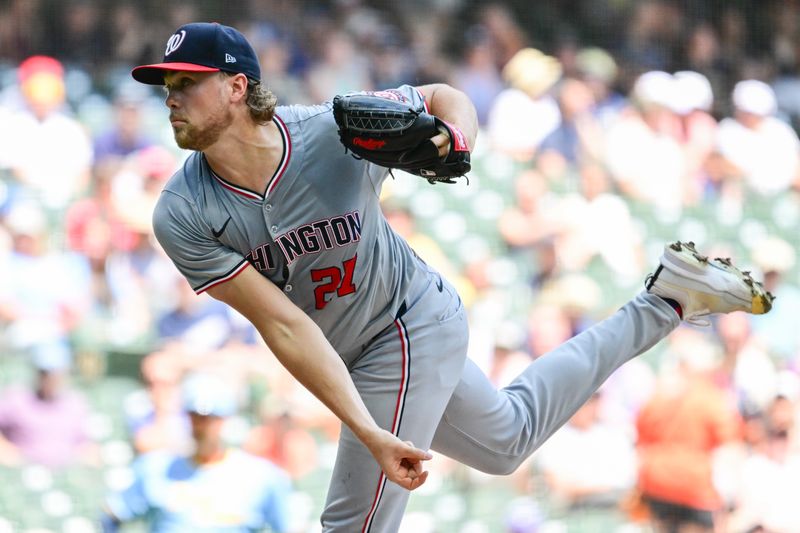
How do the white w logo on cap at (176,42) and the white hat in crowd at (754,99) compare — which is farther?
the white hat in crowd at (754,99)

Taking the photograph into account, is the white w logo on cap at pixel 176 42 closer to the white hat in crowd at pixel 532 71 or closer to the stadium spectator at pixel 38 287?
the stadium spectator at pixel 38 287

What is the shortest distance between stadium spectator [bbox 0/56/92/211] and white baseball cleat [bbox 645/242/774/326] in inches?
147

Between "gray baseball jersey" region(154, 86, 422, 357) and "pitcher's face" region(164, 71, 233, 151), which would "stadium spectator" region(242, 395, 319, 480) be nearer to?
"gray baseball jersey" region(154, 86, 422, 357)

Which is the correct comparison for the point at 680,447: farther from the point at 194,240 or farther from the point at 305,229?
the point at 194,240

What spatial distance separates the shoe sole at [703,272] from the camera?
3.54 meters

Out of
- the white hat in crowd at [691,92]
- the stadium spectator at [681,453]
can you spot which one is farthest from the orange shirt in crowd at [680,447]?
the white hat in crowd at [691,92]

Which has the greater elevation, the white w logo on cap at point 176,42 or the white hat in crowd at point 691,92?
the white hat in crowd at point 691,92

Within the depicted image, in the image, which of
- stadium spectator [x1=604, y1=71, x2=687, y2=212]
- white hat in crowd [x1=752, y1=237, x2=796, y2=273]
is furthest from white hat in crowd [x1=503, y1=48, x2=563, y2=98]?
white hat in crowd [x1=752, y1=237, x2=796, y2=273]

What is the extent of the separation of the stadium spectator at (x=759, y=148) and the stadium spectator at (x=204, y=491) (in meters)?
3.71

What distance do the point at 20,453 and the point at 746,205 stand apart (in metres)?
4.33

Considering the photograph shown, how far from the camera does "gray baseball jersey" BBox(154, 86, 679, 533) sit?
2965 millimetres

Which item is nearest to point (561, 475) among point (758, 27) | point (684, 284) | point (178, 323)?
point (178, 323)

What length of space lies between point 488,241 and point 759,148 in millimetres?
1926

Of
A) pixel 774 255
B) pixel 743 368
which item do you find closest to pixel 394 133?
pixel 743 368
